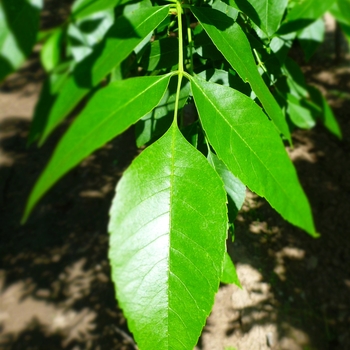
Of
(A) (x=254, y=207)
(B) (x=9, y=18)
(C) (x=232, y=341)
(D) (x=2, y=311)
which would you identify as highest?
(B) (x=9, y=18)

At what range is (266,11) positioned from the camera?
0.83m

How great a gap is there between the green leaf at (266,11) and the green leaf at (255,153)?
0.20 metres

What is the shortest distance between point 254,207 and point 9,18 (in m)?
1.64

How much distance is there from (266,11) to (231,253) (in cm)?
168

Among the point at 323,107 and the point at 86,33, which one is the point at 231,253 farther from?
the point at 86,33

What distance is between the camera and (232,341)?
229 centimetres

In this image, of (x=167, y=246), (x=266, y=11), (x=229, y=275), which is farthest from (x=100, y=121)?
(x=229, y=275)

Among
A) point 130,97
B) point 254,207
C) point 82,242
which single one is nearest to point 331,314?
point 254,207

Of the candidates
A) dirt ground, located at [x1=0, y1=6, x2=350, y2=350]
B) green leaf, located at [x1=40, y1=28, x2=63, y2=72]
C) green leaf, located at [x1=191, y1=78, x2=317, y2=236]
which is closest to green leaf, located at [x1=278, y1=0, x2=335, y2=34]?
green leaf, located at [x1=191, y1=78, x2=317, y2=236]

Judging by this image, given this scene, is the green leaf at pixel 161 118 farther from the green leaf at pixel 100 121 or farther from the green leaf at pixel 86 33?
the green leaf at pixel 86 33

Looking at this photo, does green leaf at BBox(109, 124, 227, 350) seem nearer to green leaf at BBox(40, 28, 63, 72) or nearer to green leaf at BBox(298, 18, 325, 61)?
green leaf at BBox(40, 28, 63, 72)

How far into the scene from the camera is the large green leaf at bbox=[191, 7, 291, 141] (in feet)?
2.53

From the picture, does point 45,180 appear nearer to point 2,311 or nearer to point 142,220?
point 142,220

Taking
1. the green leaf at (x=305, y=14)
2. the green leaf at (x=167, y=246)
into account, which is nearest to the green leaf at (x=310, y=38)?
the green leaf at (x=305, y=14)
